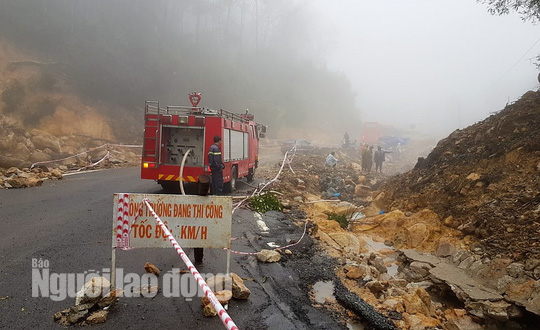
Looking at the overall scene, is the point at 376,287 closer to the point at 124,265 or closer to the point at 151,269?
the point at 151,269

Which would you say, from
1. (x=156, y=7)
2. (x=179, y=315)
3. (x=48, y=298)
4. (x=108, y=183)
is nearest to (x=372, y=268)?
(x=179, y=315)

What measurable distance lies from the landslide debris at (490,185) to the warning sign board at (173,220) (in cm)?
444

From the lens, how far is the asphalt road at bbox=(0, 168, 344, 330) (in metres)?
3.55

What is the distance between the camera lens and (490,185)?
7301 mm

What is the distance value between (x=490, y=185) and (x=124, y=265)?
23.8 ft

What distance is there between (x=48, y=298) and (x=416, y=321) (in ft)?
13.6

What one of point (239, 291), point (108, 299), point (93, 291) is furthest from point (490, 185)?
point (93, 291)

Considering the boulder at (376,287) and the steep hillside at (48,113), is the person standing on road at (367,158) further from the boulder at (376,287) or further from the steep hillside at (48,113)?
the steep hillside at (48,113)

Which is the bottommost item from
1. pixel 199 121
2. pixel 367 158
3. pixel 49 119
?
pixel 367 158

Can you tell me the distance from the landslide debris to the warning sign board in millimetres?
4445

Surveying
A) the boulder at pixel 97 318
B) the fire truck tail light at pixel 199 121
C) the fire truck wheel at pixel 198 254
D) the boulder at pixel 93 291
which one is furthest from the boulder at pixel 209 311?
the fire truck tail light at pixel 199 121

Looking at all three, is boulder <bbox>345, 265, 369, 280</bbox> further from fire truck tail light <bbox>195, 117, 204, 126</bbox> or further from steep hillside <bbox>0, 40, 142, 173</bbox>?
steep hillside <bbox>0, 40, 142, 173</bbox>

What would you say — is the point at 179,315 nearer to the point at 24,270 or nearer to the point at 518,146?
the point at 24,270

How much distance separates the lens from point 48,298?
3809mm
